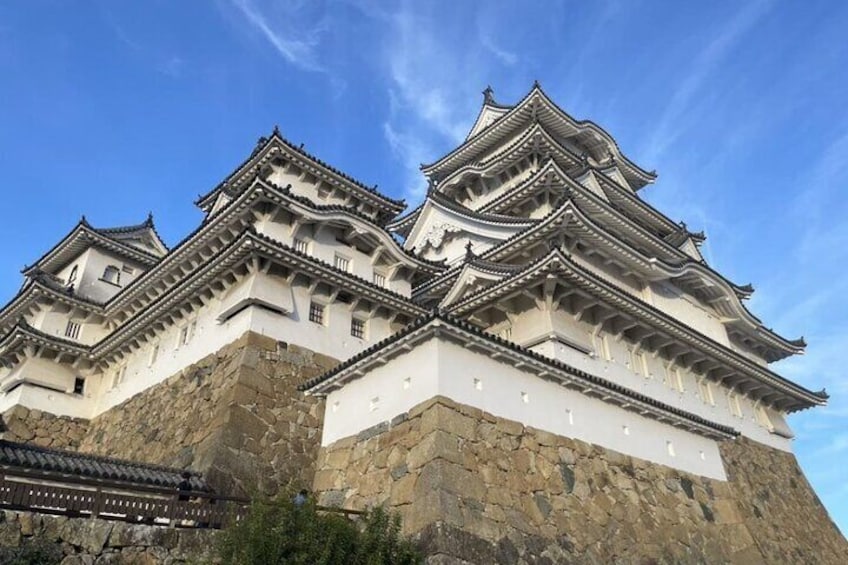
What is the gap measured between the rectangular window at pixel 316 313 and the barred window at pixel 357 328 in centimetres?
95

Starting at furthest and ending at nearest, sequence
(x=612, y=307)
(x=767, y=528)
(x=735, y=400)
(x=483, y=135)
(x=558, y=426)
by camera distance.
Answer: (x=483, y=135)
(x=735, y=400)
(x=767, y=528)
(x=612, y=307)
(x=558, y=426)

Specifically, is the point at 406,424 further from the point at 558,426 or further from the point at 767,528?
the point at 767,528

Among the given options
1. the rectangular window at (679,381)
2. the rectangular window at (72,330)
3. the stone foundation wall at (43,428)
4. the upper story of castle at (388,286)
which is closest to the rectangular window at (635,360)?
the upper story of castle at (388,286)

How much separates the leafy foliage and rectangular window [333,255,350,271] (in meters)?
11.4

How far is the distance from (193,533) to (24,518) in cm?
227

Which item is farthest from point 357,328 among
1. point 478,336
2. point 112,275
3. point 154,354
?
point 112,275

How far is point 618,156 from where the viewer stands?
106 ft

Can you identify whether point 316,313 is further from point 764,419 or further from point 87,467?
point 764,419

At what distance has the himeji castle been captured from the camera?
11.2 metres

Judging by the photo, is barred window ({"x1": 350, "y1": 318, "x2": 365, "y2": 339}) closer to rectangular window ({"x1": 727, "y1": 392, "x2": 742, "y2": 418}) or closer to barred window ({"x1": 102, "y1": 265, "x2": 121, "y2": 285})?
barred window ({"x1": 102, "y1": 265, "x2": 121, "y2": 285})

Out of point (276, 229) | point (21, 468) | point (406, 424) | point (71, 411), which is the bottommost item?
point (21, 468)

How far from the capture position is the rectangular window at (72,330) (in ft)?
74.4

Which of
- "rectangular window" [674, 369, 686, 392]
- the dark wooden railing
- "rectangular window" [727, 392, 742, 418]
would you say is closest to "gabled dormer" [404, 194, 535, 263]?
"rectangular window" [674, 369, 686, 392]

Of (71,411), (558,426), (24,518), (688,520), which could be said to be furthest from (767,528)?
(71,411)
